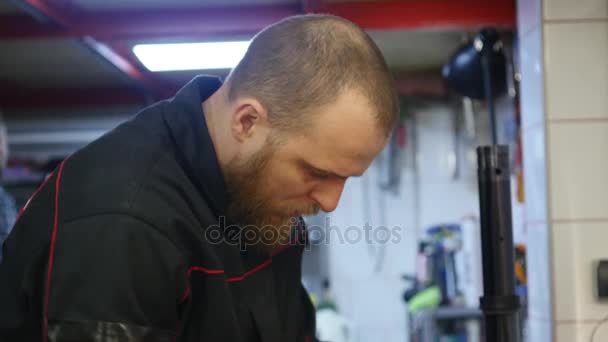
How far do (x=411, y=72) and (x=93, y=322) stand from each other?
Answer: 4.07 meters

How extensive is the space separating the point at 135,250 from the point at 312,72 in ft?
1.26

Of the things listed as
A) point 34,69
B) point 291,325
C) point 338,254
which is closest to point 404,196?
point 338,254

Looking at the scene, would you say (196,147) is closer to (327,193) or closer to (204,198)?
(204,198)

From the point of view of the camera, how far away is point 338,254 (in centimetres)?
473

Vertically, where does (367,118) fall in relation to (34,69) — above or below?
below

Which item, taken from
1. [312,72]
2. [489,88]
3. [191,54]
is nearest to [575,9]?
[489,88]

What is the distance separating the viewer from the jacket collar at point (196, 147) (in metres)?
1.09

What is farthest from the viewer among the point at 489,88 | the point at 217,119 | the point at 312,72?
the point at 489,88

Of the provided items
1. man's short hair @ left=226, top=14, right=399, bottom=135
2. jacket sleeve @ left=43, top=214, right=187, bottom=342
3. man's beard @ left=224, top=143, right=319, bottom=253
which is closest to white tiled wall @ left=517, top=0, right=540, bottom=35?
man's short hair @ left=226, top=14, right=399, bottom=135

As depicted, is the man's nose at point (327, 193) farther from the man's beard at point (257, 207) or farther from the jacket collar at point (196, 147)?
the jacket collar at point (196, 147)

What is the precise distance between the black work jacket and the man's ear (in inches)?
2.0

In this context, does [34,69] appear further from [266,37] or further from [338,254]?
[266,37]

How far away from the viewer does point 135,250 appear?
3.03 ft

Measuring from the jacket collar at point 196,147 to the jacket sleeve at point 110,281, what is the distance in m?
0.18
